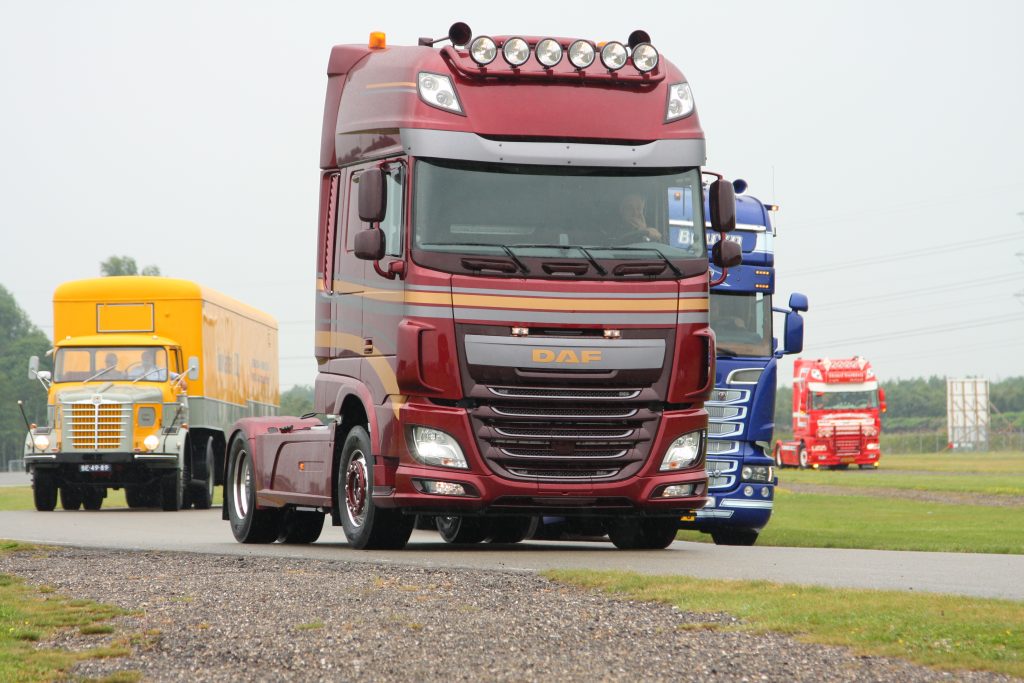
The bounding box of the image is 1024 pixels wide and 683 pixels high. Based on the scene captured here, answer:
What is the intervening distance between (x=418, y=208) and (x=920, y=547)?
820cm

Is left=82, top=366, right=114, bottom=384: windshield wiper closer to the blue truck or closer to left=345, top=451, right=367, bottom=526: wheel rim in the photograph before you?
the blue truck

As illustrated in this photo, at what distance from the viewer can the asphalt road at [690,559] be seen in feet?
40.0

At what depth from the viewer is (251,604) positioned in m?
10.2

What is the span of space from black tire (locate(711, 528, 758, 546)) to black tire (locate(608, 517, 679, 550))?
328 cm

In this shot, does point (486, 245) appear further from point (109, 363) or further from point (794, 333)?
point (109, 363)

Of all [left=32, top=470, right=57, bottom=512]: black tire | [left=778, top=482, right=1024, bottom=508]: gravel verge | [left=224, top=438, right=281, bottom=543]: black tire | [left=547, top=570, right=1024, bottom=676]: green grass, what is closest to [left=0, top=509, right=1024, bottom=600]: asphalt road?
[left=224, top=438, right=281, bottom=543]: black tire

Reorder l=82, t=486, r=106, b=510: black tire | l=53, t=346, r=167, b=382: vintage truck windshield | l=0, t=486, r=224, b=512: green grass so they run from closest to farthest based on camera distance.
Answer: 1. l=53, t=346, r=167, b=382: vintage truck windshield
2. l=82, t=486, r=106, b=510: black tire
3. l=0, t=486, r=224, b=512: green grass

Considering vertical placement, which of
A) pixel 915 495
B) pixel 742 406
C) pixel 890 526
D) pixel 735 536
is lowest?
pixel 915 495

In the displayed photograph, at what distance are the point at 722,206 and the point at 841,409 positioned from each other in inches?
2056

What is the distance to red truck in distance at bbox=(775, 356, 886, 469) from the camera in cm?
6500

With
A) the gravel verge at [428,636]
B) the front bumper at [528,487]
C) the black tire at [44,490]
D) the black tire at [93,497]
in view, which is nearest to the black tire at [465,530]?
the front bumper at [528,487]

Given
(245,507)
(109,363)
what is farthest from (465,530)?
(109,363)

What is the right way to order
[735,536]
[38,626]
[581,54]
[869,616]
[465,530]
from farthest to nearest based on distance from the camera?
1. [735,536]
2. [465,530]
3. [581,54]
4. [38,626]
5. [869,616]

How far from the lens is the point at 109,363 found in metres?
29.8
